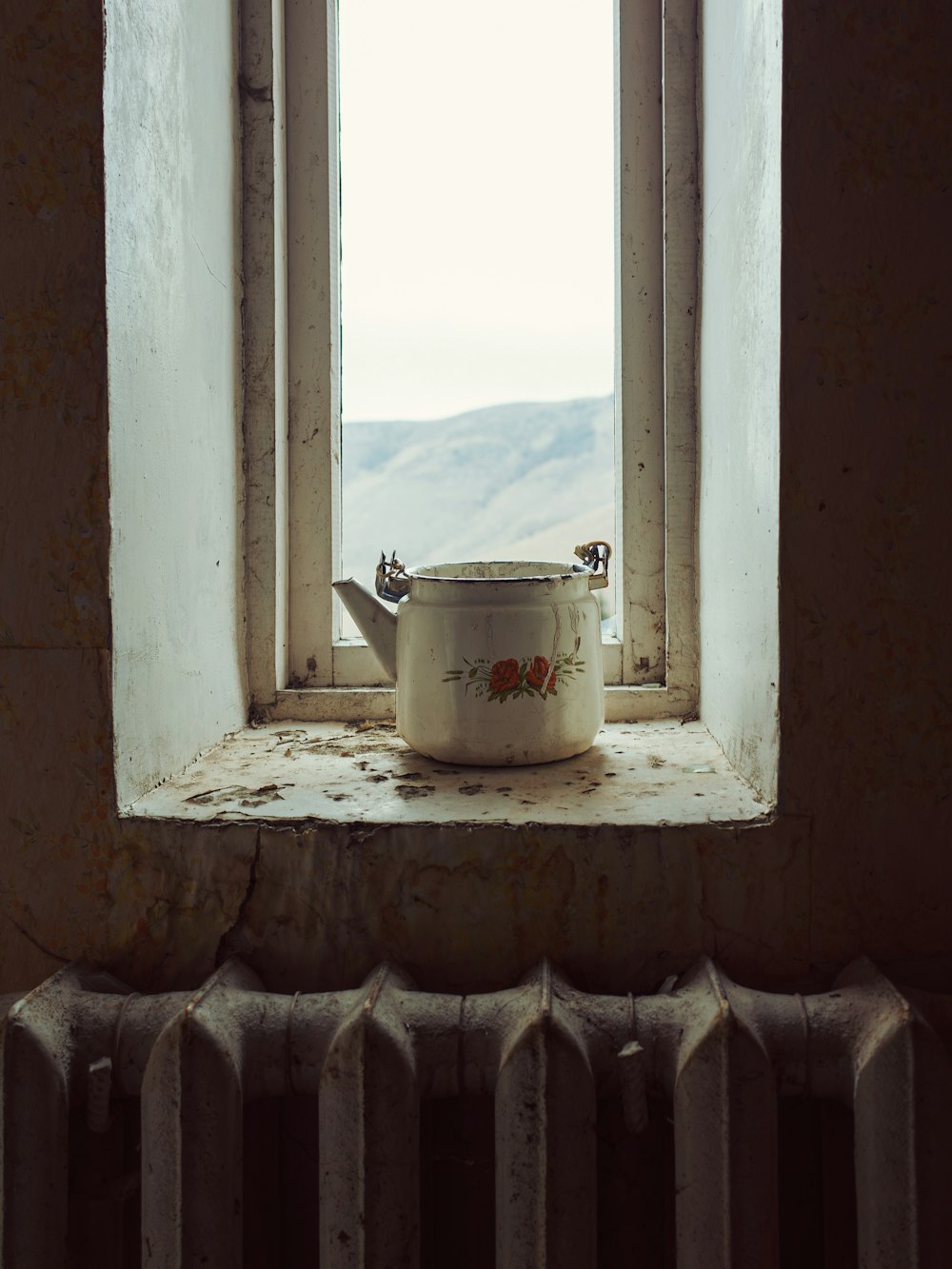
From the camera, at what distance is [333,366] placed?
3.43 feet

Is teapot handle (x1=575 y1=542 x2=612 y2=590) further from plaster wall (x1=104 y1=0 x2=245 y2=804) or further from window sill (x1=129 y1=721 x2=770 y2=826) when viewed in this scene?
plaster wall (x1=104 y1=0 x2=245 y2=804)

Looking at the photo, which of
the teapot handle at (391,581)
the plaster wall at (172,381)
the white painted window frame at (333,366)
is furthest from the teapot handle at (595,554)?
the plaster wall at (172,381)

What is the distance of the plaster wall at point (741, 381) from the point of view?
2.35ft

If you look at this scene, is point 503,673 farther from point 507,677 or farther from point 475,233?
point 475,233

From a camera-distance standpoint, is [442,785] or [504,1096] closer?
[504,1096]

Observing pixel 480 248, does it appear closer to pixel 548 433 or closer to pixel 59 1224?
pixel 548 433

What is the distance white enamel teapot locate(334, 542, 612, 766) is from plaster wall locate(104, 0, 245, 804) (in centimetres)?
20

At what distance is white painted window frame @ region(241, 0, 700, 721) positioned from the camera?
3.24ft

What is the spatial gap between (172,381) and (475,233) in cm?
47

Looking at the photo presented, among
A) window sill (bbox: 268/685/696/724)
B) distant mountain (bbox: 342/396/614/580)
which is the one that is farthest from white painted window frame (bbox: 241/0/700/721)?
distant mountain (bbox: 342/396/614/580)

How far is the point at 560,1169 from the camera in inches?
24.4

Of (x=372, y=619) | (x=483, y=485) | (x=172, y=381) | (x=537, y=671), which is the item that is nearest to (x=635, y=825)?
(x=537, y=671)

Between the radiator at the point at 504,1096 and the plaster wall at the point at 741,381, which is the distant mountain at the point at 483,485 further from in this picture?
the radiator at the point at 504,1096

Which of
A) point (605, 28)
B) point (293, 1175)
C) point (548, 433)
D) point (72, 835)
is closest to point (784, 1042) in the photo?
point (293, 1175)
